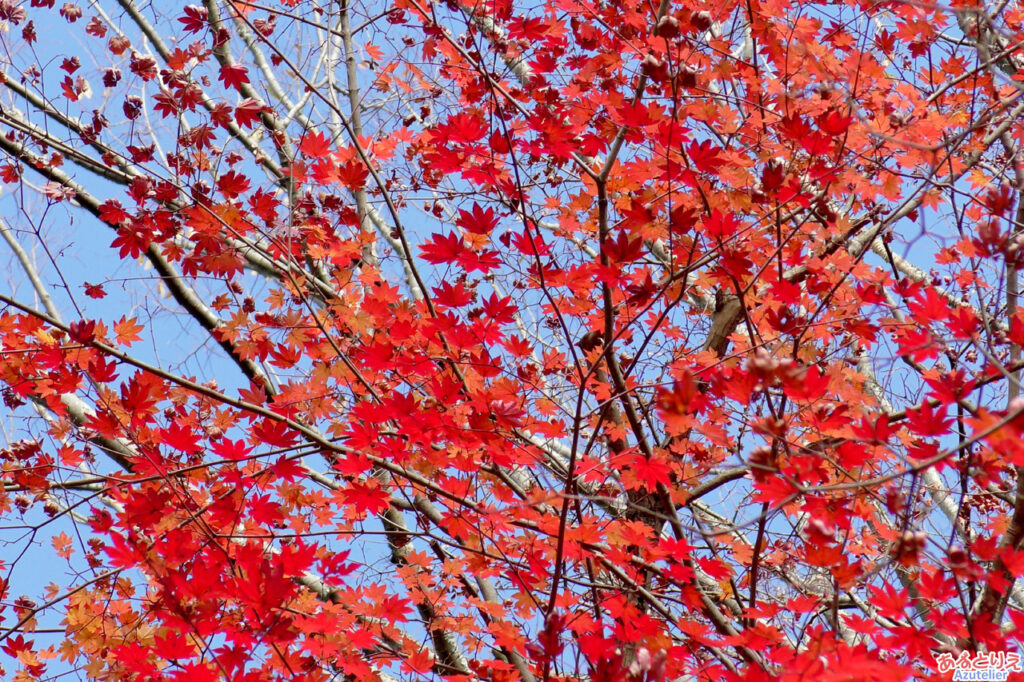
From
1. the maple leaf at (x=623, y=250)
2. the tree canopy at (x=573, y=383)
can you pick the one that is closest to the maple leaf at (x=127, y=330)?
the tree canopy at (x=573, y=383)

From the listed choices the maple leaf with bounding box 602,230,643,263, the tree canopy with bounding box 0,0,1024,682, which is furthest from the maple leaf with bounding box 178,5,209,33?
the maple leaf with bounding box 602,230,643,263

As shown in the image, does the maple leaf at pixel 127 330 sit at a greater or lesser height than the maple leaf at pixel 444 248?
greater

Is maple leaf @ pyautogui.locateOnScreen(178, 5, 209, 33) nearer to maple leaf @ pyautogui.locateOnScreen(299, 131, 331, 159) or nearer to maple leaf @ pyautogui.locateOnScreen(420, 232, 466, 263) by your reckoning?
maple leaf @ pyautogui.locateOnScreen(299, 131, 331, 159)

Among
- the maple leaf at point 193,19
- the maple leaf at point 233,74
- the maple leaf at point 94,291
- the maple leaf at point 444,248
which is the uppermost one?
the maple leaf at point 193,19

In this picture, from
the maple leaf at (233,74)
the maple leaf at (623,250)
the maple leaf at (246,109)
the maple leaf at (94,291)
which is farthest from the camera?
the maple leaf at (94,291)

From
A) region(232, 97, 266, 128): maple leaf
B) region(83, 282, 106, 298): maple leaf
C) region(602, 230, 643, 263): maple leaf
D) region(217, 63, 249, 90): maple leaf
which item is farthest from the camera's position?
region(83, 282, 106, 298): maple leaf

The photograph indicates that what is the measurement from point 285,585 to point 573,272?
1369 mm

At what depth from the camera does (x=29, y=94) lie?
486cm

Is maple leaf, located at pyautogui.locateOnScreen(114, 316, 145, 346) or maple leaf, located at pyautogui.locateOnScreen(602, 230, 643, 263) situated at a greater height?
maple leaf, located at pyautogui.locateOnScreen(114, 316, 145, 346)

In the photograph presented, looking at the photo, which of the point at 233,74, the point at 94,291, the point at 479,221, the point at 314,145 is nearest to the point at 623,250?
the point at 479,221

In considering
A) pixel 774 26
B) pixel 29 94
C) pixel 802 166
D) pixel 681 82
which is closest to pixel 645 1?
pixel 774 26

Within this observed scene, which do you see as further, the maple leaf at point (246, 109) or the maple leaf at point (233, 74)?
the maple leaf at point (233, 74)

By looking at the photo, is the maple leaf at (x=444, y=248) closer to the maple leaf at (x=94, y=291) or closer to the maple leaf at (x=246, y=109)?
the maple leaf at (x=246, y=109)

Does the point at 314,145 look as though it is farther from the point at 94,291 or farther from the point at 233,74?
the point at 94,291
